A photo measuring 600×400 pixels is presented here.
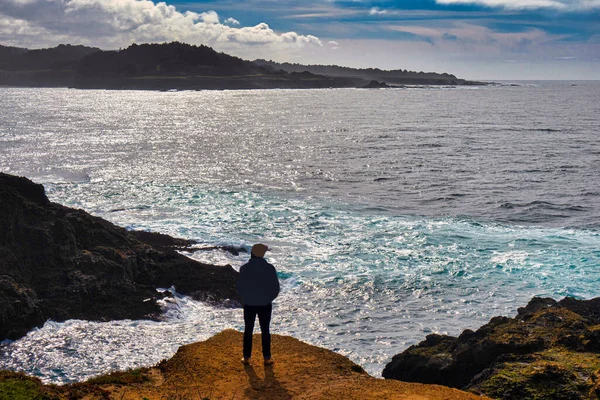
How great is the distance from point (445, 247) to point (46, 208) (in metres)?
15.4

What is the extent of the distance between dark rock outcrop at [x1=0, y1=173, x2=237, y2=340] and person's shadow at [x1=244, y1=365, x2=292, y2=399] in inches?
294

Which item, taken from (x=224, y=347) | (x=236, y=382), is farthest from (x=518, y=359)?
(x=224, y=347)

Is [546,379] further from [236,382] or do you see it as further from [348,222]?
[348,222]

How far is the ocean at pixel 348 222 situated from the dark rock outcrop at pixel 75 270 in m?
0.64

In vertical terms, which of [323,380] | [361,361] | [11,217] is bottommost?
[361,361]

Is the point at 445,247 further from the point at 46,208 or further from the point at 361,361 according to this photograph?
the point at 46,208

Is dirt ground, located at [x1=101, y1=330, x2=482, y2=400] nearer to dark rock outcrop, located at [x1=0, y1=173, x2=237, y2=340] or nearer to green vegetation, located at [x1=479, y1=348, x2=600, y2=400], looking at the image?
green vegetation, located at [x1=479, y1=348, x2=600, y2=400]

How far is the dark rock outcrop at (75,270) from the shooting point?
1675cm

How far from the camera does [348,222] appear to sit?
2875cm

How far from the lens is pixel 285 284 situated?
20.5 m

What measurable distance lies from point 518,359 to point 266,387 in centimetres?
472

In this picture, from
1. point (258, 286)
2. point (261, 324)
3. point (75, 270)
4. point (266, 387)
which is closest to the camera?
point (266, 387)

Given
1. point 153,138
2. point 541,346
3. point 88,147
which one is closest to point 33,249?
point 541,346

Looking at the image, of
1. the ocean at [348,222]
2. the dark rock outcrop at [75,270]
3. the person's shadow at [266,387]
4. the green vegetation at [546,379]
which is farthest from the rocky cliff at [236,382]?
the dark rock outcrop at [75,270]
